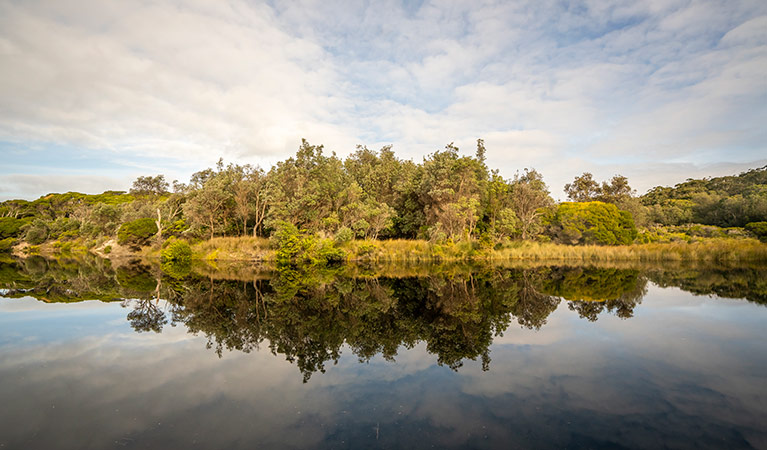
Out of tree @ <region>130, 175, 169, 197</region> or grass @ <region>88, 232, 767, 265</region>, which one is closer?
grass @ <region>88, 232, 767, 265</region>

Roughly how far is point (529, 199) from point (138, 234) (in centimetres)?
4444

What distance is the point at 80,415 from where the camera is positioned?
197 inches

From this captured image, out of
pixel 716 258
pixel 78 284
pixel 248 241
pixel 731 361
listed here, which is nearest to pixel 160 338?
pixel 731 361

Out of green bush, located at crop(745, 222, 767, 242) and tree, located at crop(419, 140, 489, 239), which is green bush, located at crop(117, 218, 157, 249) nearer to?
tree, located at crop(419, 140, 489, 239)

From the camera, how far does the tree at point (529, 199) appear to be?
35.4 meters

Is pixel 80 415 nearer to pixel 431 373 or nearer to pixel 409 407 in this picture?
pixel 409 407

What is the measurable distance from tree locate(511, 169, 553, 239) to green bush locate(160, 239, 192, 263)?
32709 mm

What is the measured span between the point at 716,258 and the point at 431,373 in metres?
32.1

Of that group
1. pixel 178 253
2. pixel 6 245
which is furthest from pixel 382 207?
pixel 6 245

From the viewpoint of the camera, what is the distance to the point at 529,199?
35625 millimetres

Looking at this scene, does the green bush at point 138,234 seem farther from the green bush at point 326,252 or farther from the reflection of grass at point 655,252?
the reflection of grass at point 655,252

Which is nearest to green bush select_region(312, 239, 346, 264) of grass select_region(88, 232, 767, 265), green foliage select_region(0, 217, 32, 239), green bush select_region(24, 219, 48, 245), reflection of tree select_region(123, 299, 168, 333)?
grass select_region(88, 232, 767, 265)

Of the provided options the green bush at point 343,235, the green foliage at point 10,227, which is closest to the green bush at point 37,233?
the green foliage at point 10,227

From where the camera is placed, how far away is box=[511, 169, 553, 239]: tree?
35375mm
